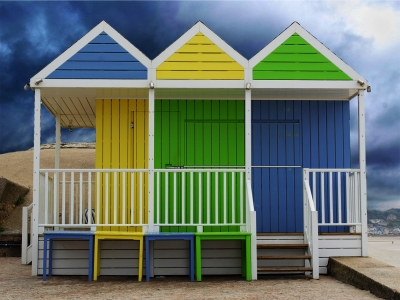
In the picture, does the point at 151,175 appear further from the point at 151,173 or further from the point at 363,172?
the point at 363,172

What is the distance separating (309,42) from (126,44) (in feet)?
10.3

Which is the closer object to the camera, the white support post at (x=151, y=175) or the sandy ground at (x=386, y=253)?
the white support post at (x=151, y=175)

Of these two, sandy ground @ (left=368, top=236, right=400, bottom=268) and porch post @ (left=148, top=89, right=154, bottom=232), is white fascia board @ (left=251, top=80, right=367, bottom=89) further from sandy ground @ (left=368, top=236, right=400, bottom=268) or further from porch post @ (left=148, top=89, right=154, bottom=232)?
sandy ground @ (left=368, top=236, right=400, bottom=268)

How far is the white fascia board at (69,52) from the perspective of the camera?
10.9 m

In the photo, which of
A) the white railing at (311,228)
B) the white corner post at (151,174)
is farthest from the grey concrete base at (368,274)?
the white corner post at (151,174)

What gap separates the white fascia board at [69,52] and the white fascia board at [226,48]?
72.0 inches

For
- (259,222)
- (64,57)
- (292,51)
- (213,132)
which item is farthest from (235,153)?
(64,57)

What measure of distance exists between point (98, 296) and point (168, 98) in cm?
439

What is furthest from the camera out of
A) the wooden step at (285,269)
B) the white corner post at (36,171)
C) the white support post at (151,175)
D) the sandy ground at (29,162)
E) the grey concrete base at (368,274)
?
the sandy ground at (29,162)

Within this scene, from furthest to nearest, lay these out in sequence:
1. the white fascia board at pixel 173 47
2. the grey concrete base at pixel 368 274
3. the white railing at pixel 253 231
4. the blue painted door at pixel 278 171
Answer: the blue painted door at pixel 278 171 < the white fascia board at pixel 173 47 < the white railing at pixel 253 231 < the grey concrete base at pixel 368 274

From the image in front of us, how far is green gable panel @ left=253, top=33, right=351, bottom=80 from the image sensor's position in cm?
1101

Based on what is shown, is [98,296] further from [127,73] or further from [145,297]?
[127,73]

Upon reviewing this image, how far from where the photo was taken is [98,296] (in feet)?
29.2

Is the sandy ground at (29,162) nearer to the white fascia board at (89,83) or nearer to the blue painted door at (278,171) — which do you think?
the white fascia board at (89,83)
